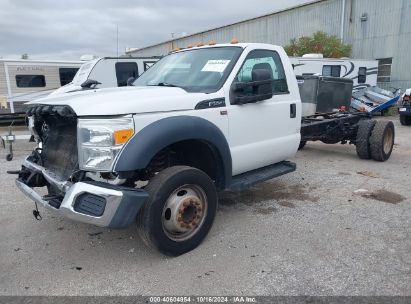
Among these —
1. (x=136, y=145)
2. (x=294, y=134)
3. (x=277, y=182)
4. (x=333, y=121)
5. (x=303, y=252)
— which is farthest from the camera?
(x=333, y=121)

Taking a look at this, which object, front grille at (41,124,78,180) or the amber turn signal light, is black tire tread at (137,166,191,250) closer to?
the amber turn signal light

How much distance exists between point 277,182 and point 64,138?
353 centimetres

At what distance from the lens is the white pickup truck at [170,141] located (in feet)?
10.3

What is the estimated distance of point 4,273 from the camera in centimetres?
339

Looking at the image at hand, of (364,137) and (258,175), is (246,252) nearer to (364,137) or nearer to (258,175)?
(258,175)

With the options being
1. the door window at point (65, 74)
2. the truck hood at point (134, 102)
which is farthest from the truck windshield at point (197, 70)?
the door window at point (65, 74)

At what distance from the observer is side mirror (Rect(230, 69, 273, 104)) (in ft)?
13.3

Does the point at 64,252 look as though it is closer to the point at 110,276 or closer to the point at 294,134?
the point at 110,276

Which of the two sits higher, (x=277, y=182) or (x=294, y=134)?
(x=294, y=134)

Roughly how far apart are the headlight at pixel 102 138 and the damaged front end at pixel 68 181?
0.12 ft

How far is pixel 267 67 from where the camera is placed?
4730mm

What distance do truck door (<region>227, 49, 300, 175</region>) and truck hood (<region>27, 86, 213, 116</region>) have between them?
0.57 meters

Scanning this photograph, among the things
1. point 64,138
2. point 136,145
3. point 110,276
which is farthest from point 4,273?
point 136,145

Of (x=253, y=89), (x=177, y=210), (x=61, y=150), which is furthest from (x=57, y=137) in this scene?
(x=253, y=89)
